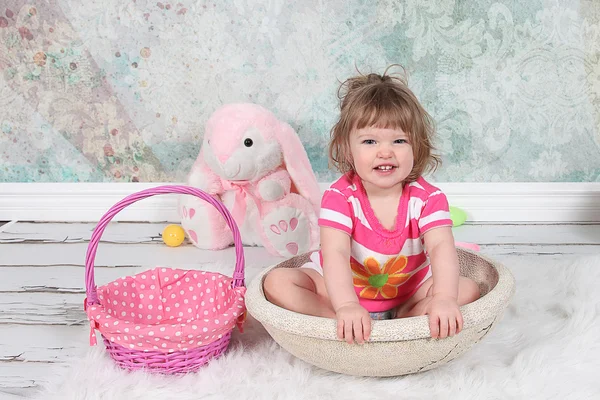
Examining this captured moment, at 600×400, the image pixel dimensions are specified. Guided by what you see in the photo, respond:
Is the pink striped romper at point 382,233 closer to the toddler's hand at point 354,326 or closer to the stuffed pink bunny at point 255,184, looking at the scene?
the toddler's hand at point 354,326

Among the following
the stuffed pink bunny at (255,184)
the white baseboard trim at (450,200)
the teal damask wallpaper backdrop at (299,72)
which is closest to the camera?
the stuffed pink bunny at (255,184)

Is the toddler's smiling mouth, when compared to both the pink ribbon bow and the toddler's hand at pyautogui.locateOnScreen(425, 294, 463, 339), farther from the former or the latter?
the pink ribbon bow

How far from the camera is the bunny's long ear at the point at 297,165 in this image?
6.24 ft

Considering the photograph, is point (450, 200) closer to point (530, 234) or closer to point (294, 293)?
point (530, 234)

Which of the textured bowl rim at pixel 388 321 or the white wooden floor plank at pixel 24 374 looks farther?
the white wooden floor plank at pixel 24 374

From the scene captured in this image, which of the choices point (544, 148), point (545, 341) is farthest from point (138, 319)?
point (544, 148)

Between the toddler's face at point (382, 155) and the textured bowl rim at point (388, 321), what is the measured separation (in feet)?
0.84

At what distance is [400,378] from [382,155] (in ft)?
1.27

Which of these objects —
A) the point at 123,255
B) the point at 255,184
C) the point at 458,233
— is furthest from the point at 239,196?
the point at 458,233

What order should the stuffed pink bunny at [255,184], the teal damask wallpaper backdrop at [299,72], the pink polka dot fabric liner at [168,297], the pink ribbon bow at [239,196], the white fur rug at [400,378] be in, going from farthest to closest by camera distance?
the teal damask wallpaper backdrop at [299,72] < the pink ribbon bow at [239,196] < the stuffed pink bunny at [255,184] < the pink polka dot fabric liner at [168,297] < the white fur rug at [400,378]

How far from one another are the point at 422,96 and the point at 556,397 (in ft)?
3.86

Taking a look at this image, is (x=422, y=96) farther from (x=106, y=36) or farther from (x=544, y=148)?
(x=106, y=36)

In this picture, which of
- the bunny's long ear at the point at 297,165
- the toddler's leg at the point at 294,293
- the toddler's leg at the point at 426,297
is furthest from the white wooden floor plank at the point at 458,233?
the toddler's leg at the point at 294,293

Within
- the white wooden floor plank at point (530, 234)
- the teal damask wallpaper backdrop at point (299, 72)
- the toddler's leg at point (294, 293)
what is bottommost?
the white wooden floor plank at point (530, 234)
